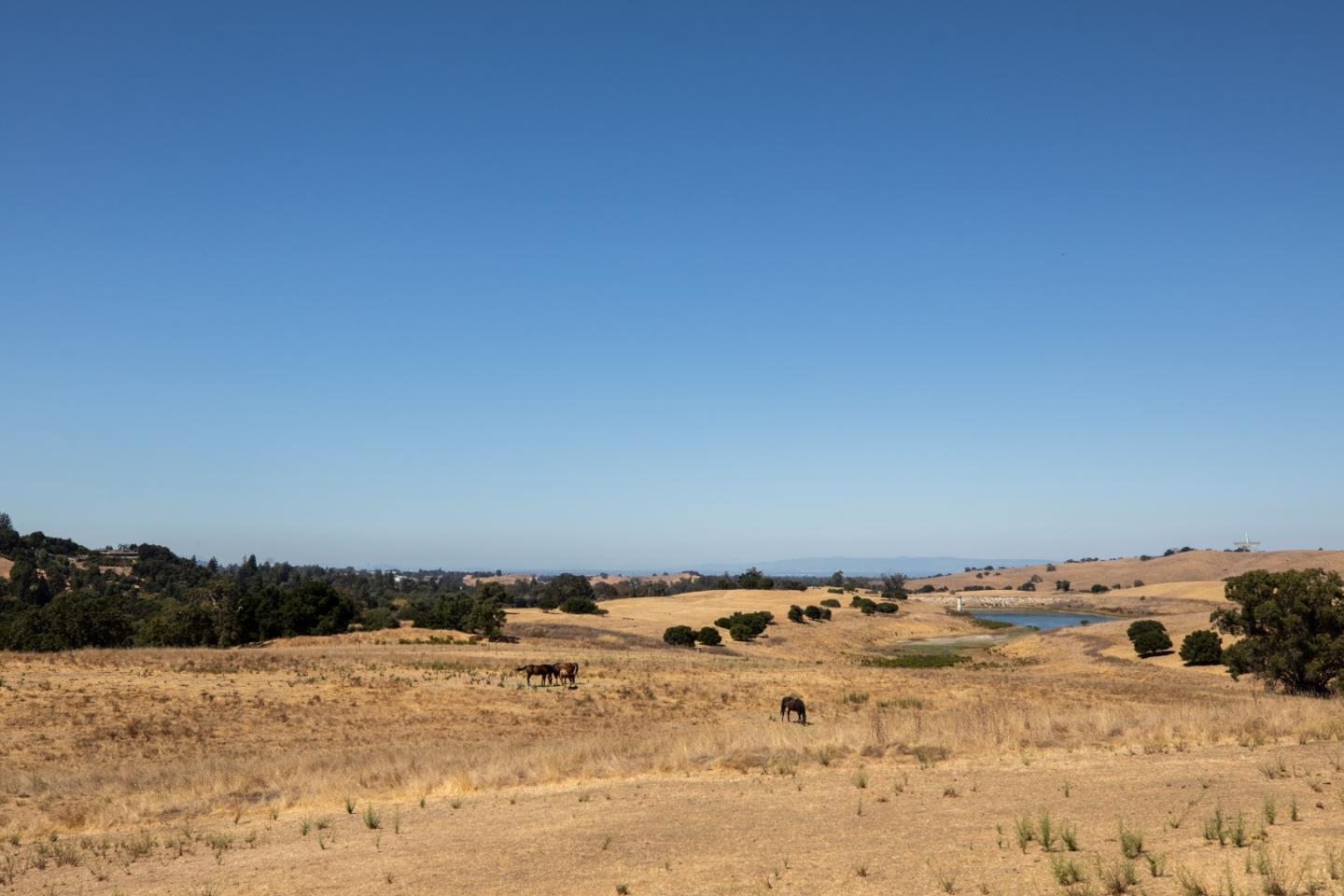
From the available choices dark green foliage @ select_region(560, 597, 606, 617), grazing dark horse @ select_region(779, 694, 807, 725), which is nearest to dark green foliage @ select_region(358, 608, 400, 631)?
dark green foliage @ select_region(560, 597, 606, 617)

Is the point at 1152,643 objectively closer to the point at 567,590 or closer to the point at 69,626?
the point at 69,626

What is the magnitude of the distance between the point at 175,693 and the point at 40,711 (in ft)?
15.0

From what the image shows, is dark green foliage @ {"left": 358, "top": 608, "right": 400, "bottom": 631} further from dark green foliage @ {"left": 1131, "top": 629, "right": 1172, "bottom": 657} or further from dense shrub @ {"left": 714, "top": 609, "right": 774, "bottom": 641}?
dark green foliage @ {"left": 1131, "top": 629, "right": 1172, "bottom": 657}

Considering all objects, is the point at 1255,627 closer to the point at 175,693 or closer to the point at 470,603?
the point at 175,693

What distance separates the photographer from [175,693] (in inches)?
1261

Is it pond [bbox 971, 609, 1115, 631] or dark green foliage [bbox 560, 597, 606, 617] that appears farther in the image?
pond [bbox 971, 609, 1115, 631]

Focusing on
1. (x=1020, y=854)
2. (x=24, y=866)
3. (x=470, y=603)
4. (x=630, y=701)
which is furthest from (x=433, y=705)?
(x=470, y=603)

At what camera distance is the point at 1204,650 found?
49594 mm

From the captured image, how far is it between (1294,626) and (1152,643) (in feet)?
85.0

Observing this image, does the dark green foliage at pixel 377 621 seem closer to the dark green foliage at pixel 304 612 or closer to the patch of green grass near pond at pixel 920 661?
the dark green foliage at pixel 304 612

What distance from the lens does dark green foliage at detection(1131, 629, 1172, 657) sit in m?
57.9

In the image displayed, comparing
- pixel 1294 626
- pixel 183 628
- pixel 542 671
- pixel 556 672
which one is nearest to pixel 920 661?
pixel 1294 626

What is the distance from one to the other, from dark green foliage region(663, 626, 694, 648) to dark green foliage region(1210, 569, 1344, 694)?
142ft

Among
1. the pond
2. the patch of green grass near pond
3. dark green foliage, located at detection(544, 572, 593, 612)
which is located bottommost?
the pond
